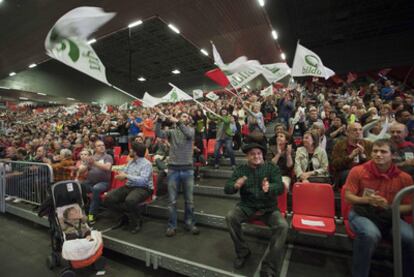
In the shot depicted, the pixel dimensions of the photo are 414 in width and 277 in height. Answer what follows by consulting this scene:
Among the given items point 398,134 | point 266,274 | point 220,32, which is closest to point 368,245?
point 266,274

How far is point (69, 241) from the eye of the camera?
2785 millimetres

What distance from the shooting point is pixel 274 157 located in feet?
11.2

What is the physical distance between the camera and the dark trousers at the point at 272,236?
2176 millimetres

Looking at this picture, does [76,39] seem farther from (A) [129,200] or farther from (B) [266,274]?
(B) [266,274]

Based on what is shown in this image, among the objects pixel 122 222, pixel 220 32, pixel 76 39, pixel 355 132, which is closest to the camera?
pixel 76 39

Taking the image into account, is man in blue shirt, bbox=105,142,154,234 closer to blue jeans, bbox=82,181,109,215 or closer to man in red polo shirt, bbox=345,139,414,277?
blue jeans, bbox=82,181,109,215

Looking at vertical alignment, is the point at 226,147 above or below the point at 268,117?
below

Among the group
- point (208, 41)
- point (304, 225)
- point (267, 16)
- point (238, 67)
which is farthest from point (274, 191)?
point (208, 41)

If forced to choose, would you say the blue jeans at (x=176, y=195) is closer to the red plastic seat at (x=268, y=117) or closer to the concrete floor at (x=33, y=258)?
the concrete floor at (x=33, y=258)

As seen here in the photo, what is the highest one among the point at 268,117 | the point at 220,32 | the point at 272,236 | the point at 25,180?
the point at 220,32

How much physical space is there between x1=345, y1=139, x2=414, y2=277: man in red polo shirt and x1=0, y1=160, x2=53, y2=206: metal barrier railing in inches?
184

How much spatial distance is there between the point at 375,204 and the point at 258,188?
1134 millimetres

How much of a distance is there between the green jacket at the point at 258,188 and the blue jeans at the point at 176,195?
896 mm

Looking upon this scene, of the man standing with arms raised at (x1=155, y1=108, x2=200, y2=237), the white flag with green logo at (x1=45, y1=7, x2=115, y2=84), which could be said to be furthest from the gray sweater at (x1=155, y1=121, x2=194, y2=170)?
the white flag with green logo at (x1=45, y1=7, x2=115, y2=84)
